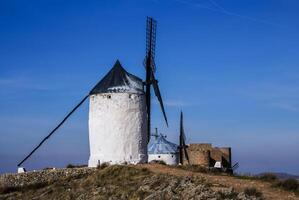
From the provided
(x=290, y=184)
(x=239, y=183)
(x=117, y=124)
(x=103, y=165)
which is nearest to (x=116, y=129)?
(x=117, y=124)

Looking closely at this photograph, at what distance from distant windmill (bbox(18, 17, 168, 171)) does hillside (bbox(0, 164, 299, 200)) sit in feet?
4.92

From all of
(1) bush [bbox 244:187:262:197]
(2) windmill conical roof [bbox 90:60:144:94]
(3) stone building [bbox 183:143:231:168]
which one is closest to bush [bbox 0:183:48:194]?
(2) windmill conical roof [bbox 90:60:144:94]

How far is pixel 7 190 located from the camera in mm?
29078

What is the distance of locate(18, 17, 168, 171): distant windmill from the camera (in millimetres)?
30328

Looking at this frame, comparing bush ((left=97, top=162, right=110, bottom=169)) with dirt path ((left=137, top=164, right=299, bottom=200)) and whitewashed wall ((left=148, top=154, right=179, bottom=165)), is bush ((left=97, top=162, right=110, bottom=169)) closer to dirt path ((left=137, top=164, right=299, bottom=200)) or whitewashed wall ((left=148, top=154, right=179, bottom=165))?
dirt path ((left=137, top=164, right=299, bottom=200))

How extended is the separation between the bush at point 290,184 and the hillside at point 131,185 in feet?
1.69

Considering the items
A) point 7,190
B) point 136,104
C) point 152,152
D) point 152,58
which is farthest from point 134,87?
point 152,152

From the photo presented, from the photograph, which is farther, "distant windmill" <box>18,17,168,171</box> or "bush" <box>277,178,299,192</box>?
"distant windmill" <box>18,17,168,171</box>

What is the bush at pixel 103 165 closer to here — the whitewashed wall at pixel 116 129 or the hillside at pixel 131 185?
the hillside at pixel 131 185

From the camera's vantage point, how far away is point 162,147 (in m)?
46.8

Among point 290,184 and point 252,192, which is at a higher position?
point 290,184

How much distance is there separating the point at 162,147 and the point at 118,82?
16270 millimetres

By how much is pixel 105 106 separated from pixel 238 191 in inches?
461

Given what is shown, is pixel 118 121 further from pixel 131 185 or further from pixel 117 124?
pixel 131 185
